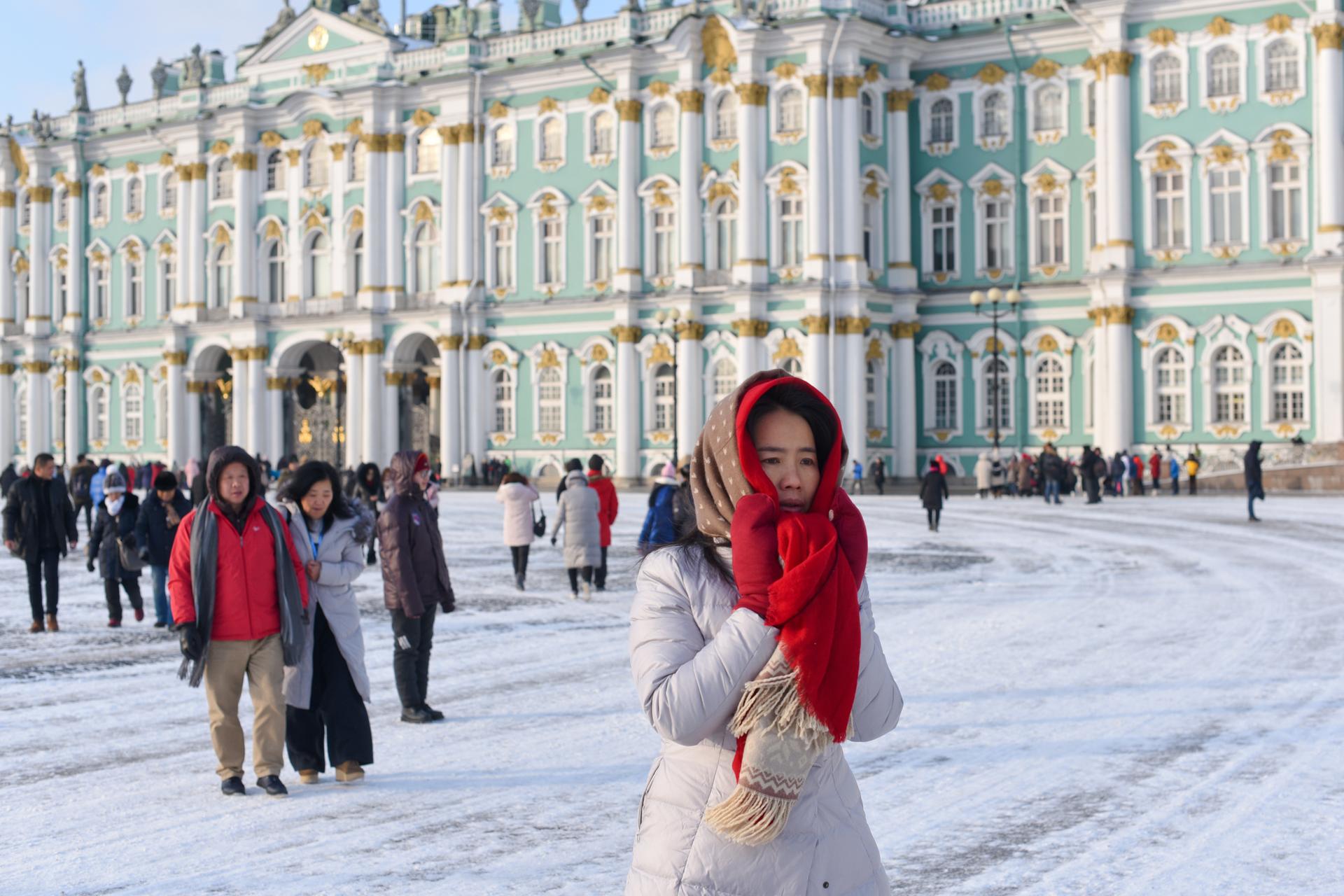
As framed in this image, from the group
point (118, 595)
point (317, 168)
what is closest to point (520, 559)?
point (118, 595)

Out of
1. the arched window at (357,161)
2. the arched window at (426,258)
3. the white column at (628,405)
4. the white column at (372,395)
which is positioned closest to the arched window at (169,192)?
the arched window at (357,161)

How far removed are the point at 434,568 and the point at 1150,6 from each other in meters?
37.7

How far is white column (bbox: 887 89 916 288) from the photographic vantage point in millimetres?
46969

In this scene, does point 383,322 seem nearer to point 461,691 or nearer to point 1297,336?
point 1297,336

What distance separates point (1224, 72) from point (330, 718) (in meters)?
39.5

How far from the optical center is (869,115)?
46.6 meters

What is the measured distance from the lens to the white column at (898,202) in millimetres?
46969

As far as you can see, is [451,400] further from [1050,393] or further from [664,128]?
[1050,393]

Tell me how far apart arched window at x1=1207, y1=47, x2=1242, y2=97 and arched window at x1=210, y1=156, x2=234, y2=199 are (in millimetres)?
31993

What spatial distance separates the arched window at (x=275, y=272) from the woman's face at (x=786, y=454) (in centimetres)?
5465

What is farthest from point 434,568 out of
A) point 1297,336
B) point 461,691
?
point 1297,336

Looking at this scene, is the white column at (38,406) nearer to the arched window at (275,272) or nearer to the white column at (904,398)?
the arched window at (275,272)

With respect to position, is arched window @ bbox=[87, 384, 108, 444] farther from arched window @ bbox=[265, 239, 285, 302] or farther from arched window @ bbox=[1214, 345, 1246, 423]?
arched window @ bbox=[1214, 345, 1246, 423]

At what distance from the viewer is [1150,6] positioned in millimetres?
43281
